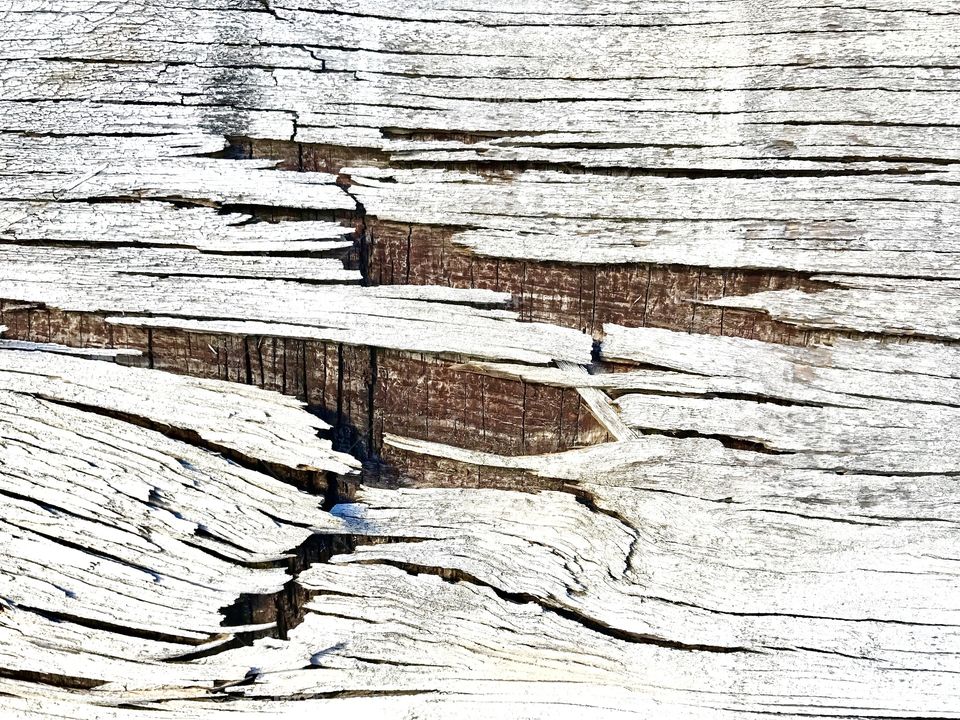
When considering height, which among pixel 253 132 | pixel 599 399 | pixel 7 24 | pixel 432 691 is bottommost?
pixel 432 691

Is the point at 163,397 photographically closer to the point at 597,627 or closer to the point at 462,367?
the point at 462,367

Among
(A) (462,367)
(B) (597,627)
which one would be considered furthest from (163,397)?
(B) (597,627)

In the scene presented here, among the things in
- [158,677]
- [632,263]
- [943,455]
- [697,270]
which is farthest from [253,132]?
[943,455]

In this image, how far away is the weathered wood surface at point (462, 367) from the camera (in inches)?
71.9

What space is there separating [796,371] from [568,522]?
69 centimetres

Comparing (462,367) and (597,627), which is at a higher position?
(462,367)

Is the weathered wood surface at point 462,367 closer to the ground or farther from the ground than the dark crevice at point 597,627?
farther from the ground

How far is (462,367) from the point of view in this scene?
1867mm

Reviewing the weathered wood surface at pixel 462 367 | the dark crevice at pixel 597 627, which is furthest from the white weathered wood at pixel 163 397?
the dark crevice at pixel 597 627

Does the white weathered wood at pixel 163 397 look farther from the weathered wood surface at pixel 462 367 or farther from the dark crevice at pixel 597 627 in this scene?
the dark crevice at pixel 597 627

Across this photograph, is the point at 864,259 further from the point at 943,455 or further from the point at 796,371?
the point at 943,455

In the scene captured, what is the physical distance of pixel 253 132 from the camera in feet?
6.11

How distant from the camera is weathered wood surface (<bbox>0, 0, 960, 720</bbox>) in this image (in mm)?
1826

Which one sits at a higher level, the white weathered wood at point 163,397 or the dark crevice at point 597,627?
the white weathered wood at point 163,397
